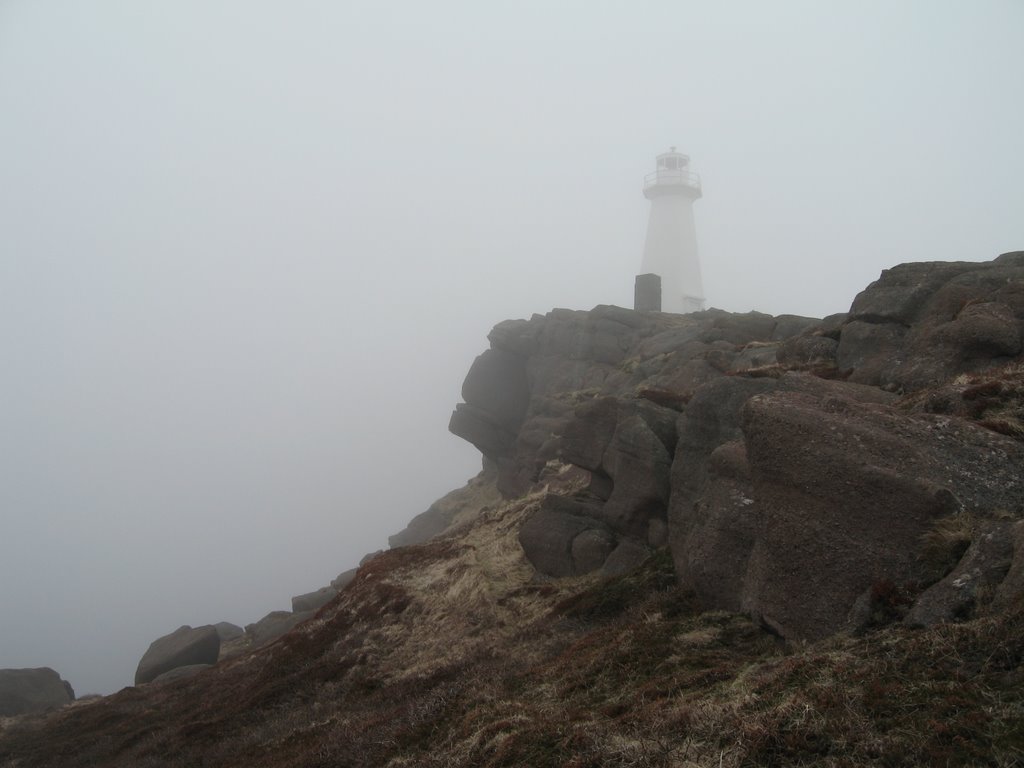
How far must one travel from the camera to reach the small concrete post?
51.2 metres

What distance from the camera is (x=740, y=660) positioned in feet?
34.1

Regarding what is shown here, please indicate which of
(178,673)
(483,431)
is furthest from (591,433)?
(483,431)

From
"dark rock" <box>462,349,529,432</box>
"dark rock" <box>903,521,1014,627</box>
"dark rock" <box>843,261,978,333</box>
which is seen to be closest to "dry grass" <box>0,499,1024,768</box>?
"dark rock" <box>903,521,1014,627</box>

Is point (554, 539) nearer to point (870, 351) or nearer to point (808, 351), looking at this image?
point (808, 351)

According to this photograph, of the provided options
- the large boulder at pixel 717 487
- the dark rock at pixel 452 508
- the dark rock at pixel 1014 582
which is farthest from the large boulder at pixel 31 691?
the dark rock at pixel 1014 582

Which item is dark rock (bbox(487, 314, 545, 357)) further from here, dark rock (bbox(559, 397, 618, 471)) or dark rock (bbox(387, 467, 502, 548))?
dark rock (bbox(559, 397, 618, 471))

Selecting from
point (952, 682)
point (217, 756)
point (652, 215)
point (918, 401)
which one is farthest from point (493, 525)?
point (652, 215)

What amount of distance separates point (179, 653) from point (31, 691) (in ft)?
28.8

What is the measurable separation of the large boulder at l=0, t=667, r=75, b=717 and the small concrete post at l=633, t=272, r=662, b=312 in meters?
42.0

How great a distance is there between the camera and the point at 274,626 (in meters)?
37.8

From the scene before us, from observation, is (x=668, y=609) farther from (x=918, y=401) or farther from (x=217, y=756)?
(x=217, y=756)

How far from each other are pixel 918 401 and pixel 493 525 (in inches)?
645

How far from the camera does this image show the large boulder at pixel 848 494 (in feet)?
33.6

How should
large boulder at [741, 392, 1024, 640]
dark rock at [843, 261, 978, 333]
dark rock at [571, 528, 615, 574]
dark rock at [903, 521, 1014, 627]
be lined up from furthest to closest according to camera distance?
dark rock at [843, 261, 978, 333] < dark rock at [571, 528, 615, 574] < large boulder at [741, 392, 1024, 640] < dark rock at [903, 521, 1014, 627]
